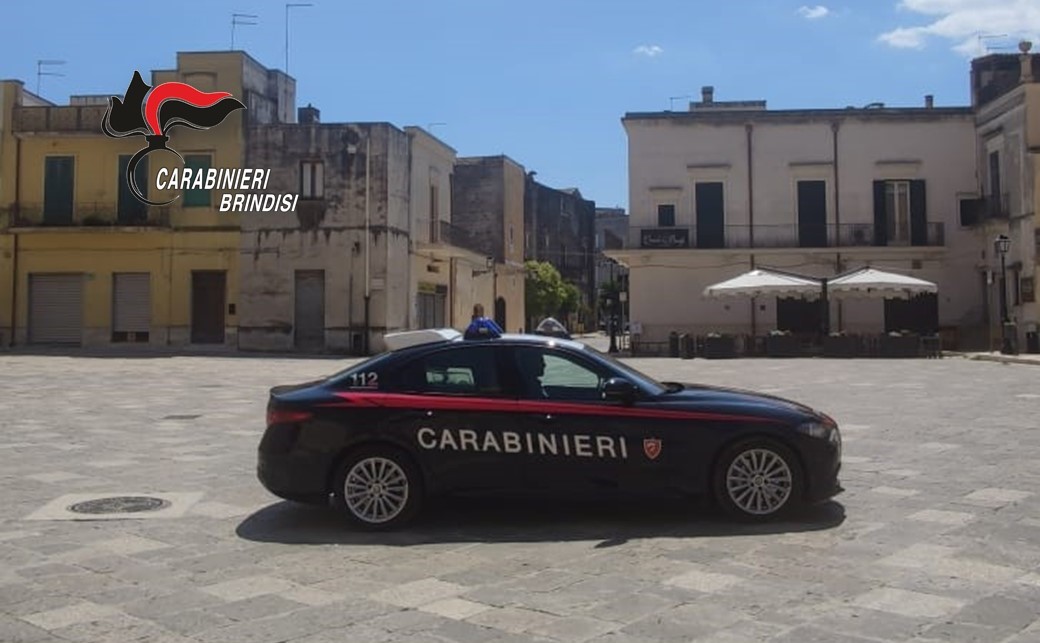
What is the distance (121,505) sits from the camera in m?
7.40

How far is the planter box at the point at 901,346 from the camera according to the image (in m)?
28.9

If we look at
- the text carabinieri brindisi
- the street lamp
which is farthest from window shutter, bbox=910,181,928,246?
the text carabinieri brindisi

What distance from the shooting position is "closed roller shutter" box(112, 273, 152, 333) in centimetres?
3456

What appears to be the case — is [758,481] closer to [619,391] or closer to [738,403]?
[738,403]

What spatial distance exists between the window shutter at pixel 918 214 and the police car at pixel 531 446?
110 ft

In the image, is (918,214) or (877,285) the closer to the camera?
(877,285)

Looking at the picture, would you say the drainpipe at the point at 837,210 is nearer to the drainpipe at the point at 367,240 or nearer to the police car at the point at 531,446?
the drainpipe at the point at 367,240

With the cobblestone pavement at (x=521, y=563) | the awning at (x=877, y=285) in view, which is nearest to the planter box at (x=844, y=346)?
the awning at (x=877, y=285)

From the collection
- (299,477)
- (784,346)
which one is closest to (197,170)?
(784,346)

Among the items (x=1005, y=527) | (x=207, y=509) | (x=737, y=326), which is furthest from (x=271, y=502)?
(x=737, y=326)

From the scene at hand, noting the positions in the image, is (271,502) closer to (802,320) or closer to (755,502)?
(755,502)

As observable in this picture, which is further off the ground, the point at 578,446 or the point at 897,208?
the point at 897,208

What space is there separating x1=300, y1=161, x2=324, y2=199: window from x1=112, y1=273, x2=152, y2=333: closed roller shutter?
650cm

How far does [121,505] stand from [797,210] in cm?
3392
